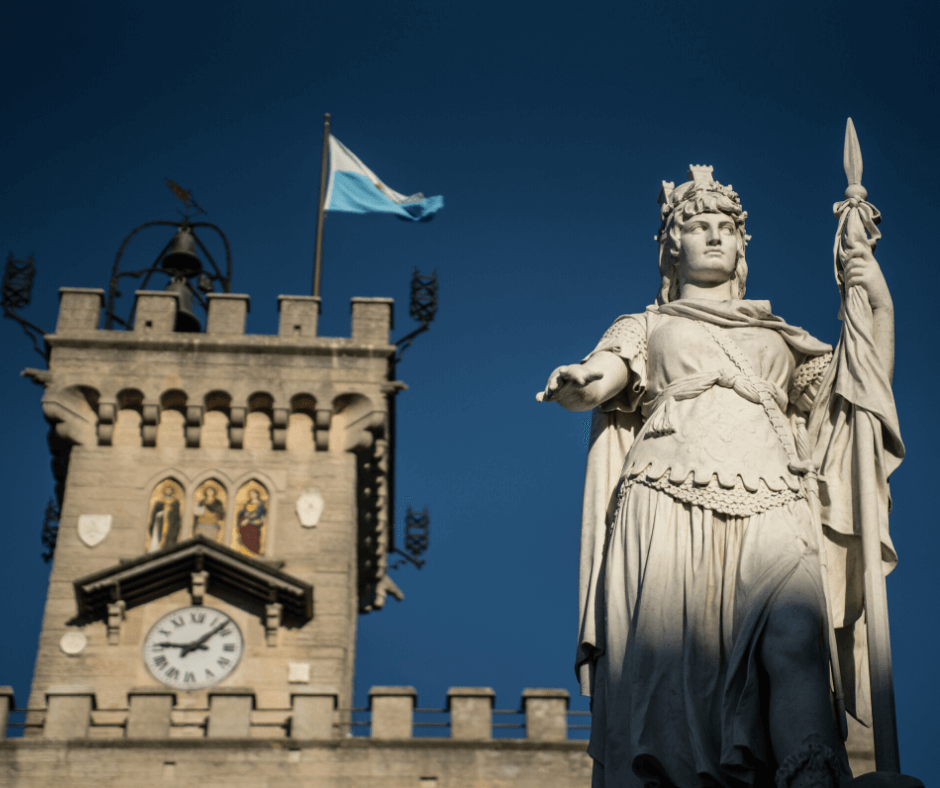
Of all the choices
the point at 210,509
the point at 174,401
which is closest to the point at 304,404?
the point at 174,401

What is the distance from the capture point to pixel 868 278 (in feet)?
26.4

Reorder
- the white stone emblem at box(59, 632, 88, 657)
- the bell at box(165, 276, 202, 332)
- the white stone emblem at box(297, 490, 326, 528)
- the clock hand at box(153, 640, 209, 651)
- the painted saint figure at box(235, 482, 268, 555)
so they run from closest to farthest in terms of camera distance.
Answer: the white stone emblem at box(59, 632, 88, 657), the clock hand at box(153, 640, 209, 651), the painted saint figure at box(235, 482, 268, 555), the white stone emblem at box(297, 490, 326, 528), the bell at box(165, 276, 202, 332)

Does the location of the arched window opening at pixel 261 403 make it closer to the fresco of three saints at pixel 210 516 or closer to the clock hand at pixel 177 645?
the fresco of three saints at pixel 210 516

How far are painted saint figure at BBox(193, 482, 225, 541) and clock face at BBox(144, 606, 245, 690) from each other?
1.71m

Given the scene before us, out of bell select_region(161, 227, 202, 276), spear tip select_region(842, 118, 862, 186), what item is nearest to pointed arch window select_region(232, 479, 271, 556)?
bell select_region(161, 227, 202, 276)

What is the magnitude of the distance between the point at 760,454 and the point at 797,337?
2.69 ft

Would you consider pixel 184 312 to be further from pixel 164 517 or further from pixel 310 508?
pixel 310 508

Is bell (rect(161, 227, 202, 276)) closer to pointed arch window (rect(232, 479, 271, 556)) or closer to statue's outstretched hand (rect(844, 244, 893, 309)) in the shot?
pointed arch window (rect(232, 479, 271, 556))

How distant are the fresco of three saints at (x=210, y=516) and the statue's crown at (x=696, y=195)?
94.3 feet

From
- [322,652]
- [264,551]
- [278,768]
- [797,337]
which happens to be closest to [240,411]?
[264,551]

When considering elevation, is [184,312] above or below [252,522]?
above

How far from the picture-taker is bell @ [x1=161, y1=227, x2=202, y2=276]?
42344 millimetres

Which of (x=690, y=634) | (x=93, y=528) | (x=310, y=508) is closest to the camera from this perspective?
(x=690, y=634)

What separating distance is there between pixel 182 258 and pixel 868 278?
3548 cm
